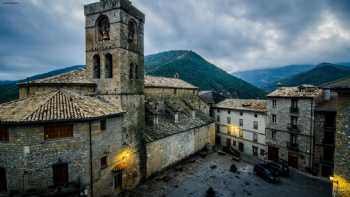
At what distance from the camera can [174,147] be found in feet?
85.9

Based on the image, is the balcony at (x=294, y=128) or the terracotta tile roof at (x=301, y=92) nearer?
the terracotta tile roof at (x=301, y=92)

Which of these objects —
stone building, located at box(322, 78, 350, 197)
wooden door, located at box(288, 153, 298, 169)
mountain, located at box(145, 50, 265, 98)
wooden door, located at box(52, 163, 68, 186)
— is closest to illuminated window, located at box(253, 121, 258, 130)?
wooden door, located at box(288, 153, 298, 169)

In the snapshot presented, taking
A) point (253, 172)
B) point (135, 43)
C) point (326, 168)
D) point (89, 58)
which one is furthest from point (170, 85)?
point (326, 168)

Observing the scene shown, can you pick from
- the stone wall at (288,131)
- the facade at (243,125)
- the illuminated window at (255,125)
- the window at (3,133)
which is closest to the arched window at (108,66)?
the window at (3,133)

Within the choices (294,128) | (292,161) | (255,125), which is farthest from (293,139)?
(255,125)

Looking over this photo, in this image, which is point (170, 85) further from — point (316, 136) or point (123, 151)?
point (316, 136)

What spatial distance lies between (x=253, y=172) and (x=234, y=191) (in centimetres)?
666

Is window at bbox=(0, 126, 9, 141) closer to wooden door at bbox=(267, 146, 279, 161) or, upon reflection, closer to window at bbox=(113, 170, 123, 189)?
window at bbox=(113, 170, 123, 189)

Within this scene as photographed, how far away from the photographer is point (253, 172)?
83.3 ft

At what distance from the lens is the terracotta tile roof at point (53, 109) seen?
42.6ft

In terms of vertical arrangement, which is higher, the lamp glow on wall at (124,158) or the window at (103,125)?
the window at (103,125)

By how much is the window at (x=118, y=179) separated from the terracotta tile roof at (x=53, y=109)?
248 inches

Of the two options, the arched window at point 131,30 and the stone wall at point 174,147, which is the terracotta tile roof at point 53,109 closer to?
the arched window at point 131,30

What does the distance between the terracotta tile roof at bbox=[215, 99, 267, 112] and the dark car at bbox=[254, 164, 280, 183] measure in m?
10.2
